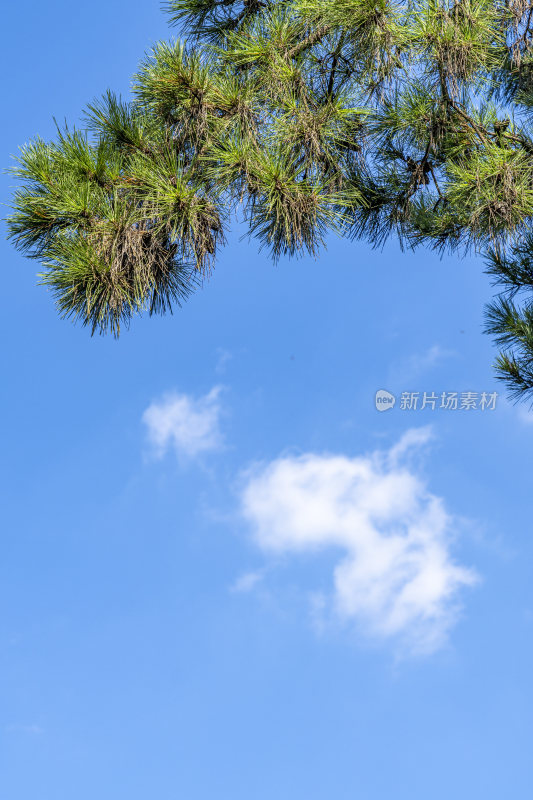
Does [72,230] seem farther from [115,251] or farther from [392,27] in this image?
[392,27]

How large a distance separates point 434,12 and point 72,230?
4.02 ft

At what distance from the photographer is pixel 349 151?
266 cm

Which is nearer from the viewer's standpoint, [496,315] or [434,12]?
[434,12]

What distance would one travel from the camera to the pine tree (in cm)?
233

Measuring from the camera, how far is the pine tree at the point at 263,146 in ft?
7.63

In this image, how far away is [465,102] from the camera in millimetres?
2646

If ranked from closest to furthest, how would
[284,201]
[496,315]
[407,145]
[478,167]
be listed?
[284,201]
[478,167]
[407,145]
[496,315]

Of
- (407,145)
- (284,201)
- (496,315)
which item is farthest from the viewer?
(496,315)

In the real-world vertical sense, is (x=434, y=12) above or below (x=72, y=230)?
above

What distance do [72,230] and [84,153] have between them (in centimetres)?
23

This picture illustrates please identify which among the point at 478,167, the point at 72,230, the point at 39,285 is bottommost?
the point at 39,285

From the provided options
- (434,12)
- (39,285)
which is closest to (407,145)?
(434,12)

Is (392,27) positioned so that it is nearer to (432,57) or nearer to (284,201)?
(432,57)

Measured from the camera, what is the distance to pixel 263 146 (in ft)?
7.86
